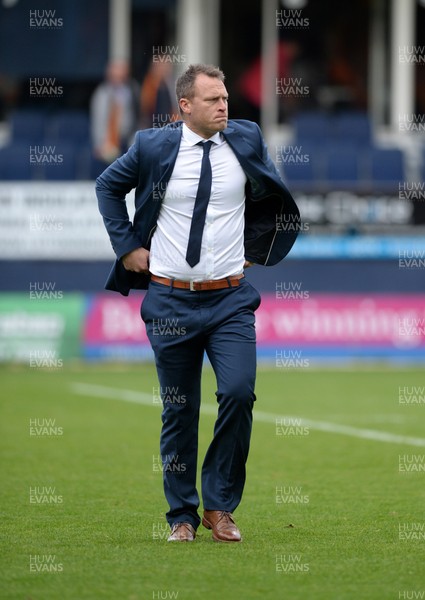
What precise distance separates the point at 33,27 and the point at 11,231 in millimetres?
7305

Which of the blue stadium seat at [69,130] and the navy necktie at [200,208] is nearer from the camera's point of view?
the navy necktie at [200,208]

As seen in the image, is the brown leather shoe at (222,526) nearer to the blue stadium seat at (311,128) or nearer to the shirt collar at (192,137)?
the shirt collar at (192,137)

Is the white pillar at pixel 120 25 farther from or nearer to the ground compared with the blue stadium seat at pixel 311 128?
farther from the ground

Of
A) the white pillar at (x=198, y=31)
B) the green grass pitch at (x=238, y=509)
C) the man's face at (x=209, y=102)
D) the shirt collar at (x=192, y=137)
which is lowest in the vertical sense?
the green grass pitch at (x=238, y=509)

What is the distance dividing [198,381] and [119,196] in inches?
43.4

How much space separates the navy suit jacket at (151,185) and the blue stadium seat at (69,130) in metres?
17.5

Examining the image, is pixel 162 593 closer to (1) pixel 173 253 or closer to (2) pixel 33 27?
(1) pixel 173 253

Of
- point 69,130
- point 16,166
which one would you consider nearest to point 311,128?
point 69,130

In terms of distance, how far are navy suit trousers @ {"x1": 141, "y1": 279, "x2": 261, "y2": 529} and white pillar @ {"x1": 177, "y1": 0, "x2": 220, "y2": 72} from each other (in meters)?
19.4

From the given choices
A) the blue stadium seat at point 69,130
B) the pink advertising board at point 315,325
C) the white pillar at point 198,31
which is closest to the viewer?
the pink advertising board at point 315,325

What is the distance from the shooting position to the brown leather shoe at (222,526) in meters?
7.26

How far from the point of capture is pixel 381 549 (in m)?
7.02

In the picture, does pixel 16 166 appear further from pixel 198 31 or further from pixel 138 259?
pixel 138 259

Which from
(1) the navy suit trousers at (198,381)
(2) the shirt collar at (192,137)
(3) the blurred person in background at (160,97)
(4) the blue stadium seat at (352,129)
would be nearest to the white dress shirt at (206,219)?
(2) the shirt collar at (192,137)
